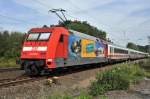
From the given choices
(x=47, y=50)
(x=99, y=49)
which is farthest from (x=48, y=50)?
(x=99, y=49)

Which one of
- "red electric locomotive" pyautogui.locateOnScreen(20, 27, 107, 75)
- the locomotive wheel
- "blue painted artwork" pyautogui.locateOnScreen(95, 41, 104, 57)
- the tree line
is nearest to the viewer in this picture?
"red electric locomotive" pyautogui.locateOnScreen(20, 27, 107, 75)

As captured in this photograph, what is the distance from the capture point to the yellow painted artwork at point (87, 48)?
78.7 ft

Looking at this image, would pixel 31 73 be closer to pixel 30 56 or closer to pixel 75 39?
pixel 30 56

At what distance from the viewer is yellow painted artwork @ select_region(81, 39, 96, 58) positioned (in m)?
24.0

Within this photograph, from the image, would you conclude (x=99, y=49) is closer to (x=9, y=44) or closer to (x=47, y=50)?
(x=47, y=50)

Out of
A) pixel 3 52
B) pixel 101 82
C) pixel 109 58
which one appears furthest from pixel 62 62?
pixel 3 52

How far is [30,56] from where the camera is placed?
61.1 feet

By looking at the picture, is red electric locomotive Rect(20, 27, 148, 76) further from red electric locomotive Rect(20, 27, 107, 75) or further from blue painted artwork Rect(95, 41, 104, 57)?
blue painted artwork Rect(95, 41, 104, 57)

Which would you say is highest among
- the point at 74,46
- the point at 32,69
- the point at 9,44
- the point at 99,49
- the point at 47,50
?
the point at 9,44

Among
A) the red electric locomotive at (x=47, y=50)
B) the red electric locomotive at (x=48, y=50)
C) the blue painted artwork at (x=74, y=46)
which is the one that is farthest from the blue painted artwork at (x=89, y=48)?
the red electric locomotive at (x=47, y=50)

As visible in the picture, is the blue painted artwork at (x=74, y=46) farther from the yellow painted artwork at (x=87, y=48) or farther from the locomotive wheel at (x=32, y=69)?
the locomotive wheel at (x=32, y=69)

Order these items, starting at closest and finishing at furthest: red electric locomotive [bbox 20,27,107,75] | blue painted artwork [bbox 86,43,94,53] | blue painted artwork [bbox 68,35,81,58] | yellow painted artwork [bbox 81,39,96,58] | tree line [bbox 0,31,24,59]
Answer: red electric locomotive [bbox 20,27,107,75]
blue painted artwork [bbox 68,35,81,58]
yellow painted artwork [bbox 81,39,96,58]
blue painted artwork [bbox 86,43,94,53]
tree line [bbox 0,31,24,59]

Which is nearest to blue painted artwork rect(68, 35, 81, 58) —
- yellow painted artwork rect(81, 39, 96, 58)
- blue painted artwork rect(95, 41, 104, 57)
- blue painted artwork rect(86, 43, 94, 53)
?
yellow painted artwork rect(81, 39, 96, 58)

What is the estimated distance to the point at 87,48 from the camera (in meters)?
25.5
